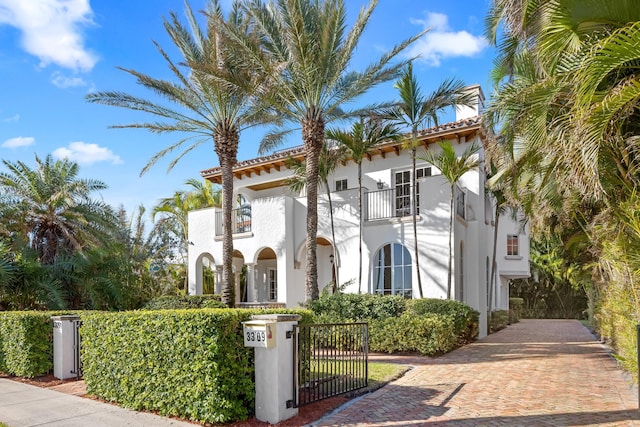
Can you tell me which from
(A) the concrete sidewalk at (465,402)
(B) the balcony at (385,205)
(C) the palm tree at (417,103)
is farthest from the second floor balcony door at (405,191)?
(A) the concrete sidewalk at (465,402)

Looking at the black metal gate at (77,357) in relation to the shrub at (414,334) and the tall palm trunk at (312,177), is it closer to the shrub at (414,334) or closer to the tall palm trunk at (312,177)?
the tall palm trunk at (312,177)

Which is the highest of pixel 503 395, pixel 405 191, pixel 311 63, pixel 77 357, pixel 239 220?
pixel 311 63

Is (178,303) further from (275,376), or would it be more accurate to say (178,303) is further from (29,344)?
(275,376)

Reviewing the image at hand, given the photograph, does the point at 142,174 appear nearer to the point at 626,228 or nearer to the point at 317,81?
the point at 317,81

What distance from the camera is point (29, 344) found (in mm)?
10719

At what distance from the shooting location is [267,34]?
15031 millimetres

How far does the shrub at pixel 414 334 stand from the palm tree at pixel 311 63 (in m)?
2.70

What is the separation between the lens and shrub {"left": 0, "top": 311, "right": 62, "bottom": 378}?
1070cm

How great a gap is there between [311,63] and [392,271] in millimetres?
7677

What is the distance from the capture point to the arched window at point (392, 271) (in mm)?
17547

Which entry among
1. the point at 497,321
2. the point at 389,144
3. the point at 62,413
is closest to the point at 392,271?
the point at 389,144

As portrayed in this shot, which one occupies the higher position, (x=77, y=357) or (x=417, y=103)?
(x=417, y=103)

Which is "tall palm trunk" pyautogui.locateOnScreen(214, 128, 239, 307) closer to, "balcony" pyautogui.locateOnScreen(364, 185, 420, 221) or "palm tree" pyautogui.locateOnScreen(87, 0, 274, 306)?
"palm tree" pyautogui.locateOnScreen(87, 0, 274, 306)

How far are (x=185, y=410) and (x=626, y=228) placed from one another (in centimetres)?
751
